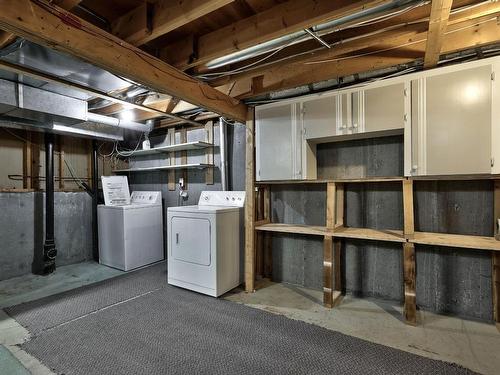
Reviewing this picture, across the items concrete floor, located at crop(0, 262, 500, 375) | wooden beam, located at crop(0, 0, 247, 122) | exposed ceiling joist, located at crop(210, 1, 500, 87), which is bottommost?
concrete floor, located at crop(0, 262, 500, 375)

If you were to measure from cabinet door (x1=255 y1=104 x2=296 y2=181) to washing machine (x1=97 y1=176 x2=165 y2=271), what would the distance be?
81.6 inches

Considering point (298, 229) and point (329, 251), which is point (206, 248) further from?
point (329, 251)

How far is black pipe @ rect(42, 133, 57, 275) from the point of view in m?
3.67

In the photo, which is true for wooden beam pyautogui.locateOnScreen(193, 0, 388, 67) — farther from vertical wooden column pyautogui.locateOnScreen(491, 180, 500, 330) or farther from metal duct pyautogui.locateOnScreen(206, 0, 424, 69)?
vertical wooden column pyautogui.locateOnScreen(491, 180, 500, 330)

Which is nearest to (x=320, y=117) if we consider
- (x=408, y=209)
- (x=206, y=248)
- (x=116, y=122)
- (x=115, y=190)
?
(x=408, y=209)

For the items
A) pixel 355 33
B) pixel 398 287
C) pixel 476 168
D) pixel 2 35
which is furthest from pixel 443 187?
pixel 2 35

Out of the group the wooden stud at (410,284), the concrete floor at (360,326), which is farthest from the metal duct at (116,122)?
the wooden stud at (410,284)

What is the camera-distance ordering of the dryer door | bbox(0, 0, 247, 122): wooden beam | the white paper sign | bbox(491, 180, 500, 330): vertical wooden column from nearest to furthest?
bbox(0, 0, 247, 122): wooden beam < bbox(491, 180, 500, 330): vertical wooden column < the dryer door < the white paper sign

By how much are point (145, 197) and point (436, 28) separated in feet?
13.7

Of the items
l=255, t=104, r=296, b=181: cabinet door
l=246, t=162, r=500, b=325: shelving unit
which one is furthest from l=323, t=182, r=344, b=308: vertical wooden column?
l=255, t=104, r=296, b=181: cabinet door

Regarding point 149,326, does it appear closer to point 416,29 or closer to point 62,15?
point 62,15

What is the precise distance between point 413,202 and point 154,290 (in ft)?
9.52

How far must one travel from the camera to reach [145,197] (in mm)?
4395

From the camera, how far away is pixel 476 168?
1.96 metres
